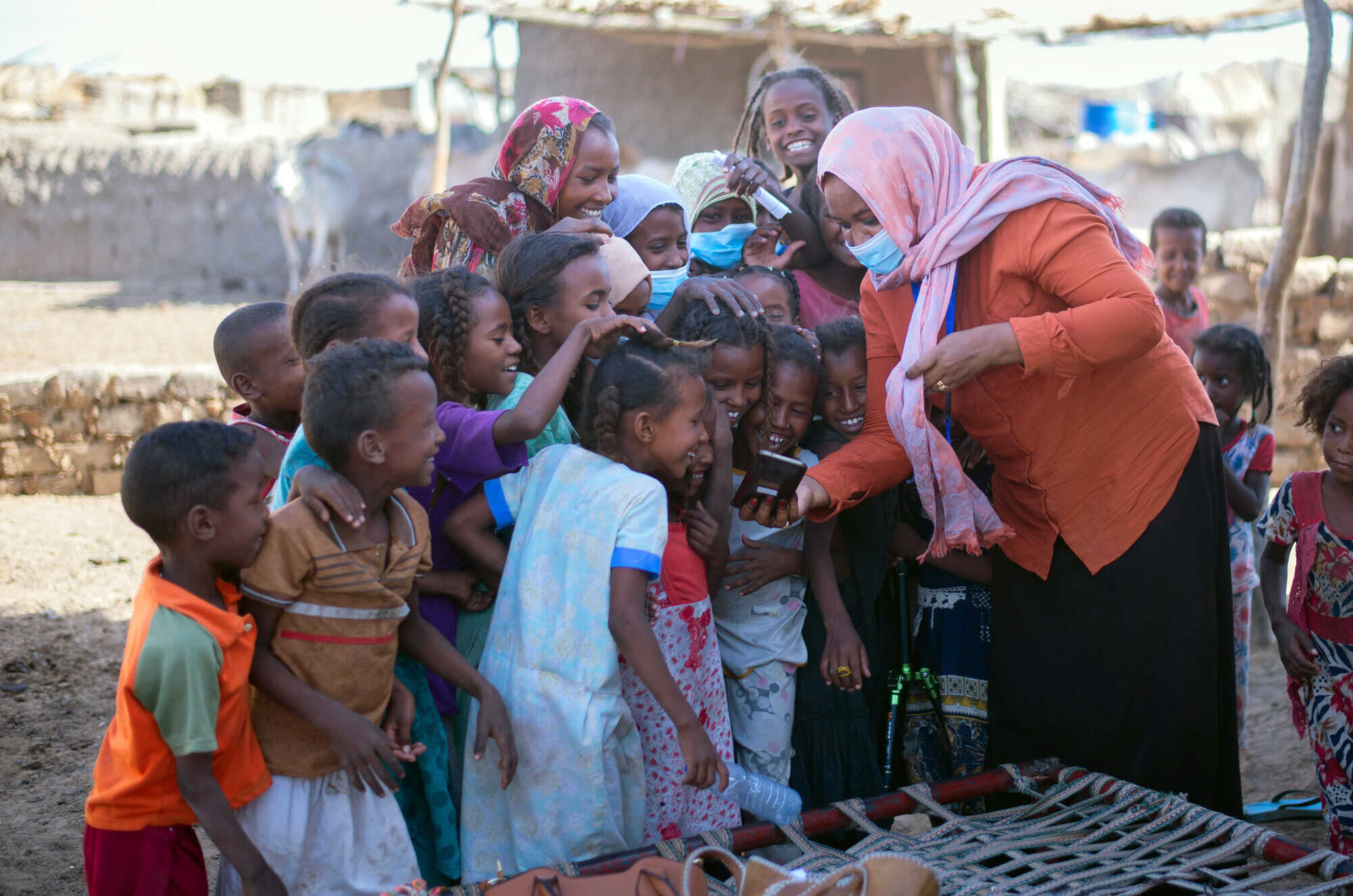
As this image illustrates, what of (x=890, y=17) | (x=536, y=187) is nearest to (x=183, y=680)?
(x=536, y=187)

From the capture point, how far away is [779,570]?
8.61 ft

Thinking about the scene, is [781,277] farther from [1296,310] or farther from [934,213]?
[1296,310]

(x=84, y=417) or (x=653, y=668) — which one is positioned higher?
(x=653, y=668)

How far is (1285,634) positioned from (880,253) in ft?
5.57

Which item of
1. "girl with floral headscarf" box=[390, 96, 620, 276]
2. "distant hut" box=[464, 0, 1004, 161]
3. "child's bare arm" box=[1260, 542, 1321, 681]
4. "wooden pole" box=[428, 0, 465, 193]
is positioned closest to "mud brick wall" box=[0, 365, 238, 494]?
"wooden pole" box=[428, 0, 465, 193]

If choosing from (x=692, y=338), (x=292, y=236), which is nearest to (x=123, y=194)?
(x=292, y=236)

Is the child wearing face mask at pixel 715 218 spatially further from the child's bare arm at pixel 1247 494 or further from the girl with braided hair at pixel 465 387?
the child's bare arm at pixel 1247 494

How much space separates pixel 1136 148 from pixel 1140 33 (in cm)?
1611

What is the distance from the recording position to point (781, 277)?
10.1 feet

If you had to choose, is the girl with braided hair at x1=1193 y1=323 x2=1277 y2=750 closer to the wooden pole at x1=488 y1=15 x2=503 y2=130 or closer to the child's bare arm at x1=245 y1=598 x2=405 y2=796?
the child's bare arm at x1=245 y1=598 x2=405 y2=796

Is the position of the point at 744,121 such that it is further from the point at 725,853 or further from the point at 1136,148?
the point at 1136,148

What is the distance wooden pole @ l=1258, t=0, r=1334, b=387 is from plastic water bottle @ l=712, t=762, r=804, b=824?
5562 millimetres

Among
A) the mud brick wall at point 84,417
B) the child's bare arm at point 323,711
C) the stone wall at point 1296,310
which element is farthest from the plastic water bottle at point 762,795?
the stone wall at point 1296,310

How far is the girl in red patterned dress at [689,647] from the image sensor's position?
2348mm
